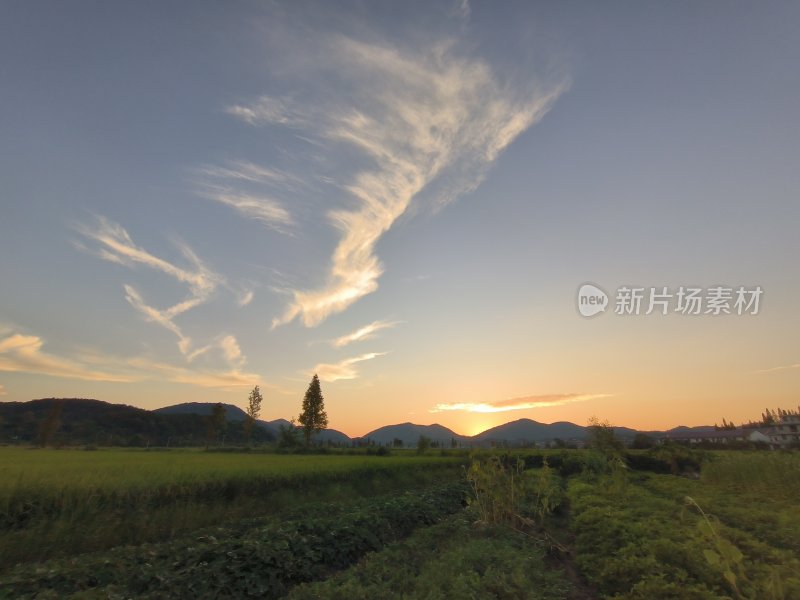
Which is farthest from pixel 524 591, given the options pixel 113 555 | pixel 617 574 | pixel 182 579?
pixel 113 555

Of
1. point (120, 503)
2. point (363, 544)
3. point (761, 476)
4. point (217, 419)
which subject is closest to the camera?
point (363, 544)

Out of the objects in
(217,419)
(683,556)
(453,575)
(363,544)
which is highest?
(217,419)

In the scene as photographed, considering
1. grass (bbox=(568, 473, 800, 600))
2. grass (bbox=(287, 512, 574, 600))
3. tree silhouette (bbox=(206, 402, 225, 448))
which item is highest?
tree silhouette (bbox=(206, 402, 225, 448))

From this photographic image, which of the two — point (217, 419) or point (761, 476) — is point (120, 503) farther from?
point (217, 419)

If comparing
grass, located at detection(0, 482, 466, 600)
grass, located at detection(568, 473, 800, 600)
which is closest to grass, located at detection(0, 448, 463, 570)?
grass, located at detection(0, 482, 466, 600)

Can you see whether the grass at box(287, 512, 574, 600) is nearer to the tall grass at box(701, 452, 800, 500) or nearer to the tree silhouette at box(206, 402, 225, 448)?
the tall grass at box(701, 452, 800, 500)

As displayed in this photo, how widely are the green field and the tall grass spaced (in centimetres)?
22

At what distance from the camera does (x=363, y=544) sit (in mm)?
10000

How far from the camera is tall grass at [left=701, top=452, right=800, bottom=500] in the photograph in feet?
52.5

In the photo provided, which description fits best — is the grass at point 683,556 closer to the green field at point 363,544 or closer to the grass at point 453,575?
the green field at point 363,544

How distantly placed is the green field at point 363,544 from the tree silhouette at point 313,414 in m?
54.3

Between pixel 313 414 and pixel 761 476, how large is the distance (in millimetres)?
61092

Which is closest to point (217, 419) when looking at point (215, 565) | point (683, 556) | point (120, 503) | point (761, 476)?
point (120, 503)

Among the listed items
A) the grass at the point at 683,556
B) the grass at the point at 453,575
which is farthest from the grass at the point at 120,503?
the grass at the point at 683,556
